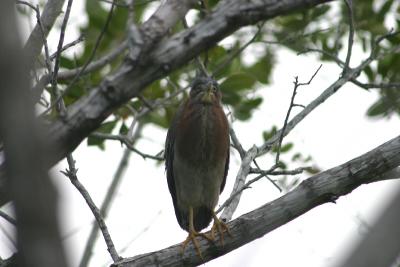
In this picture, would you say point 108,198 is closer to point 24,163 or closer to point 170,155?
point 170,155

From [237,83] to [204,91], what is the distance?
0.65 m

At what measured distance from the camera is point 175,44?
278 cm

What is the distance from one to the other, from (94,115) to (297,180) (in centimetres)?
375

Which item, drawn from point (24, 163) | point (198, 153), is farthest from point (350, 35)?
point (24, 163)

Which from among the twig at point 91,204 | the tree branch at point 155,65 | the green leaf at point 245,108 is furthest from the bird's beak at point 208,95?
the tree branch at point 155,65

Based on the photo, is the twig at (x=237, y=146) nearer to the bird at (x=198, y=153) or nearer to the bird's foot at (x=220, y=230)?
the bird at (x=198, y=153)

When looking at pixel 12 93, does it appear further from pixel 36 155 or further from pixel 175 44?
pixel 175 44

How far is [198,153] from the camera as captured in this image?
240 inches

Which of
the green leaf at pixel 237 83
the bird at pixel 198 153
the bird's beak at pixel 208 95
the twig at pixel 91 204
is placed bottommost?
the twig at pixel 91 204

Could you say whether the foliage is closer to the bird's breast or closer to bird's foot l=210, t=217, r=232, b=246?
the bird's breast

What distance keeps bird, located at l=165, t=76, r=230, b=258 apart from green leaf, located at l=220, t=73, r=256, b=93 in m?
→ 0.37

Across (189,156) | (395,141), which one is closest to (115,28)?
(189,156)

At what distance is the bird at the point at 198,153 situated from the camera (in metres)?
6.12

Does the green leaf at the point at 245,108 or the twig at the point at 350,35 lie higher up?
the green leaf at the point at 245,108
